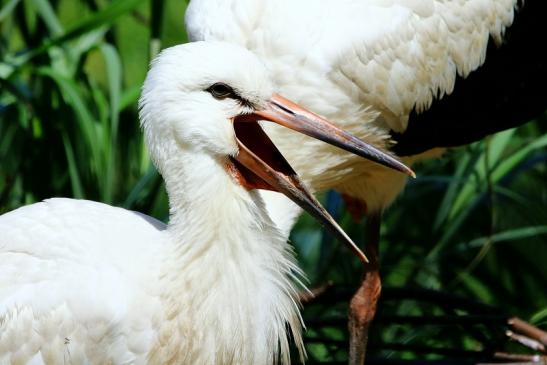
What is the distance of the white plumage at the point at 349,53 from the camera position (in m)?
3.28

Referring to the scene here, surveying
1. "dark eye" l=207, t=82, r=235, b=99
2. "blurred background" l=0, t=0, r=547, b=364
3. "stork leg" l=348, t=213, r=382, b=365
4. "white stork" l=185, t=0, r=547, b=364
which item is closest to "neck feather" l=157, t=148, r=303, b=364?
"dark eye" l=207, t=82, r=235, b=99

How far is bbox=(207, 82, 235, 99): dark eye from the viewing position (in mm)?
2656

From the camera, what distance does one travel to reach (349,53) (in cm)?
331

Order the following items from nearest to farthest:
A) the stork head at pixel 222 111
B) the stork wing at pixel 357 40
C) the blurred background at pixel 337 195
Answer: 1. the stork head at pixel 222 111
2. the stork wing at pixel 357 40
3. the blurred background at pixel 337 195

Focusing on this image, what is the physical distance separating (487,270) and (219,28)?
2089mm

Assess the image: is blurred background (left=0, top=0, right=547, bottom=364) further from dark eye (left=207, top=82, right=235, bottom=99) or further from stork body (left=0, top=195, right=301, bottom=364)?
dark eye (left=207, top=82, right=235, bottom=99)

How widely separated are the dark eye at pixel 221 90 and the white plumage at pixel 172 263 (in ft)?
0.04

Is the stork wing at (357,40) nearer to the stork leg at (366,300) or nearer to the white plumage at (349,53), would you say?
the white plumage at (349,53)

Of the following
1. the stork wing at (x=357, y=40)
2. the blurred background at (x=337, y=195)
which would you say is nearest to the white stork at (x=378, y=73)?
the stork wing at (x=357, y=40)

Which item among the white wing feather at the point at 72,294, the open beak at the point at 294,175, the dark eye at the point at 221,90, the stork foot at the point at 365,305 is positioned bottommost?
the stork foot at the point at 365,305

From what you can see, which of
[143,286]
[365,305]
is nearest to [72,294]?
[143,286]

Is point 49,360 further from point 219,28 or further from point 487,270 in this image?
point 487,270

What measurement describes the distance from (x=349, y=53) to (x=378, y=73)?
15 cm

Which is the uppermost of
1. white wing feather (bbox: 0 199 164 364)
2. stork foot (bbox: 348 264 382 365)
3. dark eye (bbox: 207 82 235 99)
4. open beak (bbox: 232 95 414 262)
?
dark eye (bbox: 207 82 235 99)
